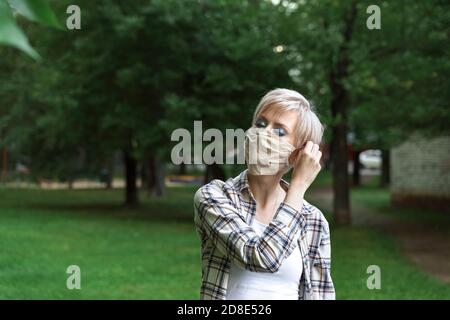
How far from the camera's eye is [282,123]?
1.93 metres

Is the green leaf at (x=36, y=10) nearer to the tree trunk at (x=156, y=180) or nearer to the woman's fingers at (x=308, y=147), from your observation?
the woman's fingers at (x=308, y=147)

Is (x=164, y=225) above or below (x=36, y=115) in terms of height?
below

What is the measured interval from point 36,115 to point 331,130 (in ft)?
39.8

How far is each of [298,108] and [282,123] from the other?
2.9 inches

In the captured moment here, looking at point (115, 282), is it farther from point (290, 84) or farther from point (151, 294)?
point (290, 84)

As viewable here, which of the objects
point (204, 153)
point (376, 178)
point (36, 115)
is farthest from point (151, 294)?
point (376, 178)

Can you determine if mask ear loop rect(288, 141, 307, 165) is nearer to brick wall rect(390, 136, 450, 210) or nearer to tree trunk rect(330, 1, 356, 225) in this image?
tree trunk rect(330, 1, 356, 225)

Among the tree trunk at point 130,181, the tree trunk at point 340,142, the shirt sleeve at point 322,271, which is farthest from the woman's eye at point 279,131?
the tree trunk at point 130,181

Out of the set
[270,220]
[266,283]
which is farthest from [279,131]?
[266,283]

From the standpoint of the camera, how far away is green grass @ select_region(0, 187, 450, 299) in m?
9.13

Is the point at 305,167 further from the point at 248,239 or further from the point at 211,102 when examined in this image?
the point at 211,102

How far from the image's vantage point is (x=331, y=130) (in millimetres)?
17609

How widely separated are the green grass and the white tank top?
22.0ft

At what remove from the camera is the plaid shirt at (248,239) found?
1.78 meters
